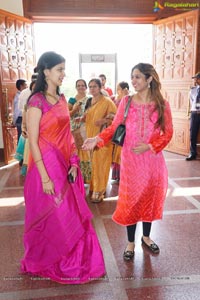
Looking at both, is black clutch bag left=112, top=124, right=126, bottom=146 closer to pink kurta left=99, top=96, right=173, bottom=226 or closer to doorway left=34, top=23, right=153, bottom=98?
pink kurta left=99, top=96, right=173, bottom=226

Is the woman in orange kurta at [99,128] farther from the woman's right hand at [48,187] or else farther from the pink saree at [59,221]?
the woman's right hand at [48,187]

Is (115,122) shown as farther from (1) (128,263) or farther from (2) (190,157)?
(2) (190,157)

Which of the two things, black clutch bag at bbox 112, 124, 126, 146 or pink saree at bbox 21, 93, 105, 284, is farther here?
black clutch bag at bbox 112, 124, 126, 146

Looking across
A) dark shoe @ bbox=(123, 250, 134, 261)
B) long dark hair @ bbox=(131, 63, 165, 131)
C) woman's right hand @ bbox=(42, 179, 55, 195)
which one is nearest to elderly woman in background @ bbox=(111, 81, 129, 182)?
dark shoe @ bbox=(123, 250, 134, 261)

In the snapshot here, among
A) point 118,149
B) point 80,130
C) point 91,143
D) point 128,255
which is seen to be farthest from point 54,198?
point 118,149

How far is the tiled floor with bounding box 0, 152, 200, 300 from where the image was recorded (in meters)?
1.87

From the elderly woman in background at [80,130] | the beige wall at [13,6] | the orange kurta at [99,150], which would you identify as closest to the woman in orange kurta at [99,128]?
the orange kurta at [99,150]

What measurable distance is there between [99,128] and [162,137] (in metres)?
1.51

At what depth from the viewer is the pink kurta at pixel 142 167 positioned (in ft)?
6.64

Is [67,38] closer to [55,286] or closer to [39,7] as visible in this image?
[39,7]

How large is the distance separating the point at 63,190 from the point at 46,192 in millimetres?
124

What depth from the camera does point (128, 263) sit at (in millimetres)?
2188

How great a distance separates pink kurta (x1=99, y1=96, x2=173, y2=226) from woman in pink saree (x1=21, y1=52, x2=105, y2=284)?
336 millimetres

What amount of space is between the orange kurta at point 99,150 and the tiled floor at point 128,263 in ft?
0.88
